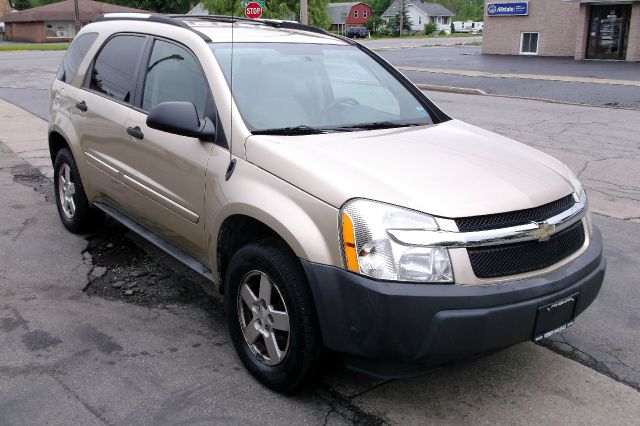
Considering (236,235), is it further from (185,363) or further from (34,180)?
(34,180)

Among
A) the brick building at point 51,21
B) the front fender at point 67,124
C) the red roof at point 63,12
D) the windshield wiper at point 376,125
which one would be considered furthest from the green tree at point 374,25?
the windshield wiper at point 376,125

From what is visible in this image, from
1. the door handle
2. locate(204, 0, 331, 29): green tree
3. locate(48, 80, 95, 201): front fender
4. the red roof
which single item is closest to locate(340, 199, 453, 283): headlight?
the door handle

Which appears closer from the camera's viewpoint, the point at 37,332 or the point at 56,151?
the point at 37,332

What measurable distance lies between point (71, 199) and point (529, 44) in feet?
98.3

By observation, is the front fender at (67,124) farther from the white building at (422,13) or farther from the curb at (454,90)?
the white building at (422,13)

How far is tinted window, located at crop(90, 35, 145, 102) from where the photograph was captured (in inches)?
181

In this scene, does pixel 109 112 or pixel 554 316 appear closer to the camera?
pixel 554 316

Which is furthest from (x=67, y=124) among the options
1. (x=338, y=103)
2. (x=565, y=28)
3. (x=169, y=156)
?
(x=565, y=28)

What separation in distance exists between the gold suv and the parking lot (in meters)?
0.30

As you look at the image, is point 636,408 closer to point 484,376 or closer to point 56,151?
point 484,376

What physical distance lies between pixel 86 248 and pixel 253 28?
2.38m

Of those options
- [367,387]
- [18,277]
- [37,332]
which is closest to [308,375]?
[367,387]

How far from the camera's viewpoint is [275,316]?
3197mm

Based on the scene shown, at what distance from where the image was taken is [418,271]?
8.97 ft
